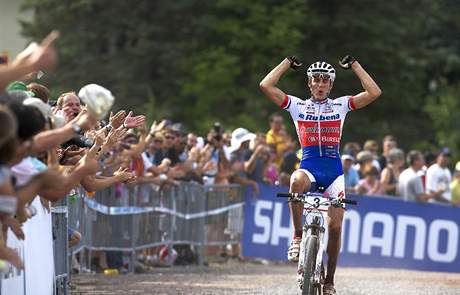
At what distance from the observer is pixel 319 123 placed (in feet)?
44.1

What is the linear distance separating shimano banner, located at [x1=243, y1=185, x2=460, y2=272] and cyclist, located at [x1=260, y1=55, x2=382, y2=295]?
10.00 meters

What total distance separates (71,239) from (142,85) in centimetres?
2860

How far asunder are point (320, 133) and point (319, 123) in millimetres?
94

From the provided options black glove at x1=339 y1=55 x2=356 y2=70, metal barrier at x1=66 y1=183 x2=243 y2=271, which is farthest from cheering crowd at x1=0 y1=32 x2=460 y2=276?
black glove at x1=339 y1=55 x2=356 y2=70

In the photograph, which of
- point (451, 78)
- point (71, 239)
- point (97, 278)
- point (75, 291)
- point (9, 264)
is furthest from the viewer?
point (451, 78)

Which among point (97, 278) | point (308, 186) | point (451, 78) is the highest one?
point (451, 78)

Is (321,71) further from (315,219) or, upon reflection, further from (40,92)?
(40,92)

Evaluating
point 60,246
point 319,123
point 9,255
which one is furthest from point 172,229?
point 9,255

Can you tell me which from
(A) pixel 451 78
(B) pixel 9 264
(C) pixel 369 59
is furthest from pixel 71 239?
(A) pixel 451 78

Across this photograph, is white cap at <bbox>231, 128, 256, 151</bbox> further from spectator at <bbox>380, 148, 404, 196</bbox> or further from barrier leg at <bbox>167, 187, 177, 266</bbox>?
barrier leg at <bbox>167, 187, 177, 266</bbox>

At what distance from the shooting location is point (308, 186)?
13.1m

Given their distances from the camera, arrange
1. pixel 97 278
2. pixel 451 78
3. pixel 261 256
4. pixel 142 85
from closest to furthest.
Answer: pixel 97 278
pixel 261 256
pixel 142 85
pixel 451 78

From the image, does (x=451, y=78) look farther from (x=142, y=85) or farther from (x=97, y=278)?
(x=97, y=278)

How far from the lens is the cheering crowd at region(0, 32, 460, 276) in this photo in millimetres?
9039
